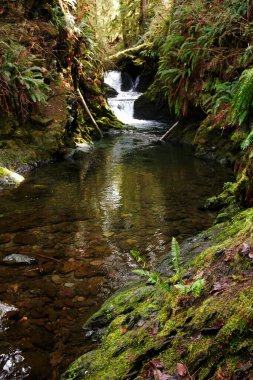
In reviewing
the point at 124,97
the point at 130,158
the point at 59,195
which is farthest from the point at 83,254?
the point at 124,97

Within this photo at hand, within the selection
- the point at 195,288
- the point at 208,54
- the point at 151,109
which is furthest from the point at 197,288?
the point at 151,109

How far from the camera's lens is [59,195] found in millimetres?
7117

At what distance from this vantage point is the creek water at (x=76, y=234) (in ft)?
9.76

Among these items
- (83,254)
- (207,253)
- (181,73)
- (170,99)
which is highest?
(181,73)

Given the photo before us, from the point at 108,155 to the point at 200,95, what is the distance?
353cm

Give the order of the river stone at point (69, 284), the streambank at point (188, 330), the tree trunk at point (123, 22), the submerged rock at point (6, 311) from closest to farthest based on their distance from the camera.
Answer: the streambank at point (188, 330), the submerged rock at point (6, 311), the river stone at point (69, 284), the tree trunk at point (123, 22)

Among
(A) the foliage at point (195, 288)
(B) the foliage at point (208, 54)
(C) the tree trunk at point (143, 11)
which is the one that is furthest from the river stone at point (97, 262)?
(C) the tree trunk at point (143, 11)

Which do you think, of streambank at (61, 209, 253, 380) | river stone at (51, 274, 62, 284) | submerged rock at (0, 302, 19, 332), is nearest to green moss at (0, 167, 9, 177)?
river stone at (51, 274, 62, 284)

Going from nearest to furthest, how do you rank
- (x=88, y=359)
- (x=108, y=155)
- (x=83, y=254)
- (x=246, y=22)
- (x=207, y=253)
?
(x=88, y=359), (x=207, y=253), (x=83, y=254), (x=246, y=22), (x=108, y=155)

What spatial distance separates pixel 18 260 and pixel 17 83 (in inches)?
265

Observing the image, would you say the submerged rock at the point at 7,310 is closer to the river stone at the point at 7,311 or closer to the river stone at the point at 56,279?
the river stone at the point at 7,311

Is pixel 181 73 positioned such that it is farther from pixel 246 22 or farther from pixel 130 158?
pixel 130 158

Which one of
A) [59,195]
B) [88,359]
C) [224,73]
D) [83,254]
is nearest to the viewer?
[88,359]

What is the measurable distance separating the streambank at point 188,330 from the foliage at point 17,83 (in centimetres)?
786
